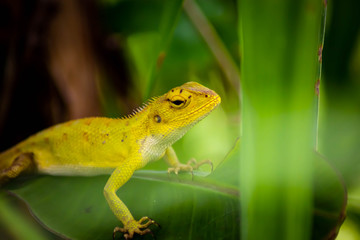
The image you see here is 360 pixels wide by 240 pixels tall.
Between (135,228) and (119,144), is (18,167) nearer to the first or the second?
(119,144)

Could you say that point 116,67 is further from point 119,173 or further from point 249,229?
point 249,229

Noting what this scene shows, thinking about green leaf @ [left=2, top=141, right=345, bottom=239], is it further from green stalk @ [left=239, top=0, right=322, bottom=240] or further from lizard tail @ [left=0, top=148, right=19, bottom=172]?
lizard tail @ [left=0, top=148, right=19, bottom=172]

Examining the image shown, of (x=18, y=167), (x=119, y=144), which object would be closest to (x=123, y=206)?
(x=119, y=144)

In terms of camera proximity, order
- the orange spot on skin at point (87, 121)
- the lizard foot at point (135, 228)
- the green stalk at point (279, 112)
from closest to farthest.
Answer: the green stalk at point (279, 112), the lizard foot at point (135, 228), the orange spot on skin at point (87, 121)

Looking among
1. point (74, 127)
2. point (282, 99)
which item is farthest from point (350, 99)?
point (74, 127)

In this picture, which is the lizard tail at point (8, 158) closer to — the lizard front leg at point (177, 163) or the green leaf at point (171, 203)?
the green leaf at point (171, 203)

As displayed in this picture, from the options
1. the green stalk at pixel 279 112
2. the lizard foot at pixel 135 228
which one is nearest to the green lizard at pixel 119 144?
the lizard foot at pixel 135 228
